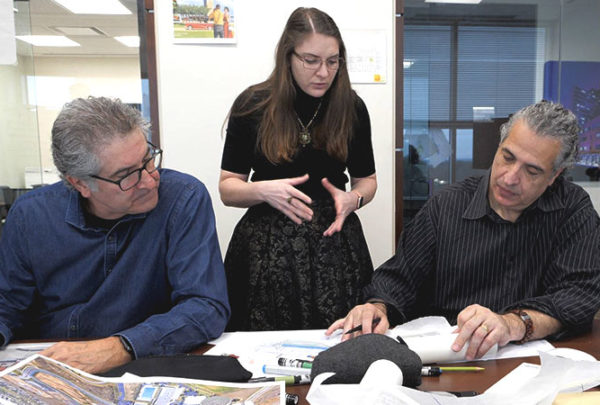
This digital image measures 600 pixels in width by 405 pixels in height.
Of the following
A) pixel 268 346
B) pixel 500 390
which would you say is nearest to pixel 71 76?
pixel 268 346

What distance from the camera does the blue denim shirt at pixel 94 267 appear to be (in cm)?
137

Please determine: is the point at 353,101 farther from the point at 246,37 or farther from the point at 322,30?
the point at 246,37

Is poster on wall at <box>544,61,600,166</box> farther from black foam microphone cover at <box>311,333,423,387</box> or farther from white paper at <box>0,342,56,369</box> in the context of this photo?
white paper at <box>0,342,56,369</box>

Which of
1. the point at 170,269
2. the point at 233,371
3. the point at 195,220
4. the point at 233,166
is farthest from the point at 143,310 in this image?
the point at 233,166

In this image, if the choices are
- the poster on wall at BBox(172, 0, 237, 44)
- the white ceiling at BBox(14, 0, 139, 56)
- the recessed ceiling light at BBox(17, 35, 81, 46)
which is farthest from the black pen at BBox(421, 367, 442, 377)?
the recessed ceiling light at BBox(17, 35, 81, 46)

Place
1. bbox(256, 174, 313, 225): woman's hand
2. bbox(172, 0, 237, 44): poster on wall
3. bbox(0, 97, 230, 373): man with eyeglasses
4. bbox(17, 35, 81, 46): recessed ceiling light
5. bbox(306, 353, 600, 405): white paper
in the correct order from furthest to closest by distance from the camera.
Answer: bbox(17, 35, 81, 46): recessed ceiling light → bbox(172, 0, 237, 44): poster on wall → bbox(256, 174, 313, 225): woman's hand → bbox(0, 97, 230, 373): man with eyeglasses → bbox(306, 353, 600, 405): white paper

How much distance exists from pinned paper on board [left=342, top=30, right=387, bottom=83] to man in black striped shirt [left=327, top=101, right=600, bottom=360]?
1297mm

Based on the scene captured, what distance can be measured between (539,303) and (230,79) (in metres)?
2.02

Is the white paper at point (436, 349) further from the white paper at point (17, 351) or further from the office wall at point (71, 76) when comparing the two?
the office wall at point (71, 76)

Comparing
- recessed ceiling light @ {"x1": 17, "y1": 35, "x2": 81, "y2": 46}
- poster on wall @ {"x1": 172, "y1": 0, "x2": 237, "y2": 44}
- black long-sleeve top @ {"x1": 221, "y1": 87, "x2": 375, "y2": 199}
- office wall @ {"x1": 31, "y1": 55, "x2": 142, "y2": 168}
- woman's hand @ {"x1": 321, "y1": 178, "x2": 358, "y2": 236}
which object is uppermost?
recessed ceiling light @ {"x1": 17, "y1": 35, "x2": 81, "y2": 46}

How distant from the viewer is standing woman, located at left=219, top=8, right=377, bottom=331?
181cm

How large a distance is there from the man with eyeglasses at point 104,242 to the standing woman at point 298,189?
0.41m

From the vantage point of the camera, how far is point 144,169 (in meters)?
1.34

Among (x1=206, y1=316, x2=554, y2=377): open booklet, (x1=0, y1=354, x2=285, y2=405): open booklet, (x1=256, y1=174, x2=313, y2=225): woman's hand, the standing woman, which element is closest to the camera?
(x1=0, y1=354, x2=285, y2=405): open booklet
